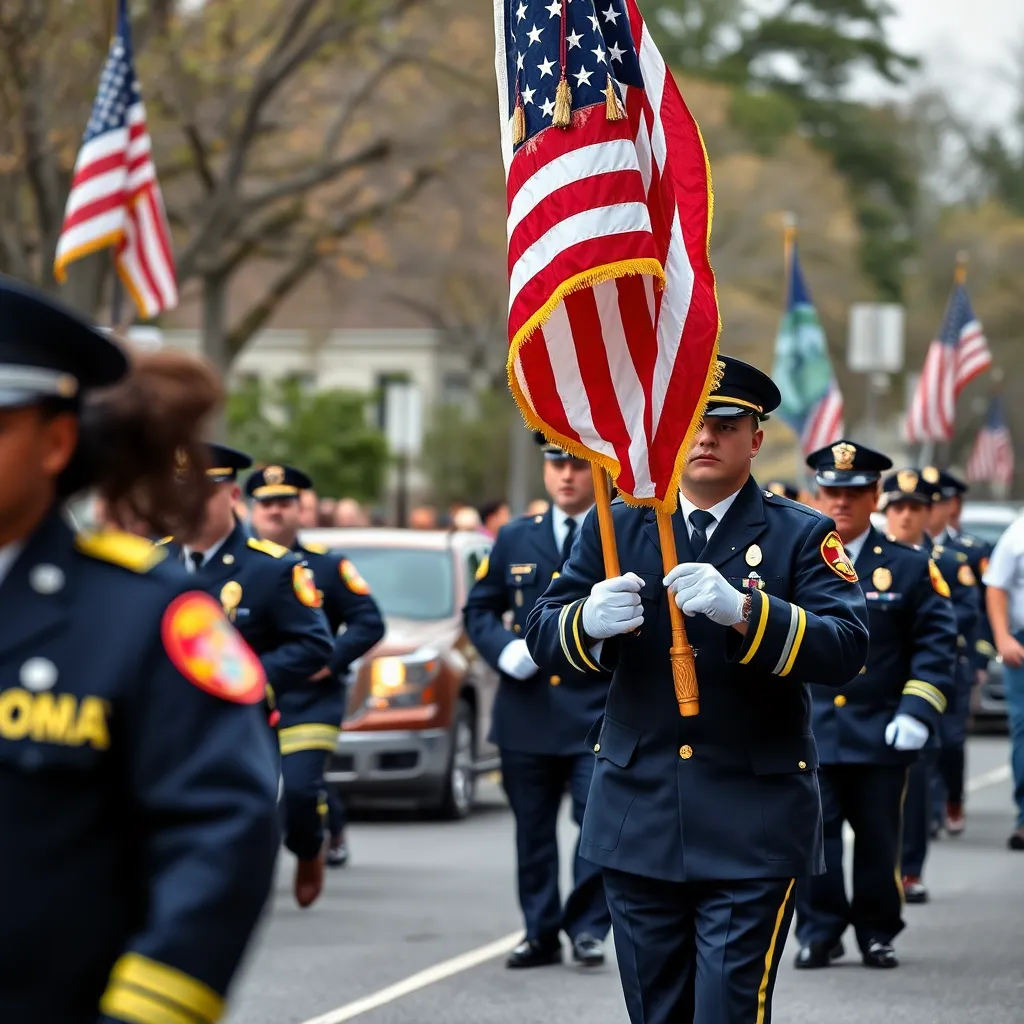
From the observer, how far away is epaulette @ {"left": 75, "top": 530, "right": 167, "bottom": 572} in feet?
10.1

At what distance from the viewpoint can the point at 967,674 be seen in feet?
47.6

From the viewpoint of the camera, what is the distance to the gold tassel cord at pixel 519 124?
249 inches

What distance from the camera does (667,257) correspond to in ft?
20.3

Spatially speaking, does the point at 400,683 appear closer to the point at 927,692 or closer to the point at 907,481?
the point at 907,481

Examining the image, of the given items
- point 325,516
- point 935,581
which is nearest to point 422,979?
point 935,581

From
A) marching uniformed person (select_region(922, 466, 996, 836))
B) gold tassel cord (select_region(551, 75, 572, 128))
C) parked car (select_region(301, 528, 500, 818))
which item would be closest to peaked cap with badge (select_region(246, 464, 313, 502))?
parked car (select_region(301, 528, 500, 818))

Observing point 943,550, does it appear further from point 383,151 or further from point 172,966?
point 383,151

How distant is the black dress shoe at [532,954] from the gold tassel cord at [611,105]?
4.13 meters

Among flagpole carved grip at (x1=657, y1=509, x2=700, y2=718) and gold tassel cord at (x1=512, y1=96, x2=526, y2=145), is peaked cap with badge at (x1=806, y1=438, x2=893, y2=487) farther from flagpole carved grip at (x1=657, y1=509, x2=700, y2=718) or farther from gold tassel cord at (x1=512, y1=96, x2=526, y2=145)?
flagpole carved grip at (x1=657, y1=509, x2=700, y2=718)

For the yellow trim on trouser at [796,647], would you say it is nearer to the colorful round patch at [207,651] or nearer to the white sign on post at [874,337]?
the colorful round patch at [207,651]

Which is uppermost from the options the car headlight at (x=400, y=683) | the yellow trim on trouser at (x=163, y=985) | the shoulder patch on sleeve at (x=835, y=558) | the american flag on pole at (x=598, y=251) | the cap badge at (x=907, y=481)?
the american flag on pole at (x=598, y=251)

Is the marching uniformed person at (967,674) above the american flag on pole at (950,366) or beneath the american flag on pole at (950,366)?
beneath

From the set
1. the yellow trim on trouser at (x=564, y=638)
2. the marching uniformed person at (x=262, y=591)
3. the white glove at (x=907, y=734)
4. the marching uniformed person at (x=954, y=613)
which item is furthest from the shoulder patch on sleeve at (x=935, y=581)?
the yellow trim on trouser at (x=564, y=638)

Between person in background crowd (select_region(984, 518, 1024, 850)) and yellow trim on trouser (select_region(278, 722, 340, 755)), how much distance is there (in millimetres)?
3933
